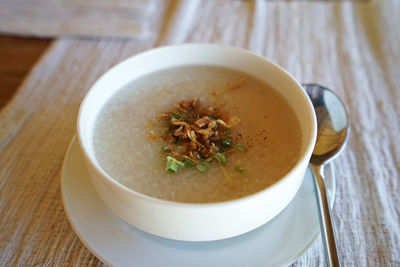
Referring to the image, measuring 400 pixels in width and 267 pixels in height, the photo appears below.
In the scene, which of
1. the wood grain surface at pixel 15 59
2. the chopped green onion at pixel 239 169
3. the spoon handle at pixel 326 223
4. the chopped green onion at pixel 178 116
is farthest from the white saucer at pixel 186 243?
the wood grain surface at pixel 15 59

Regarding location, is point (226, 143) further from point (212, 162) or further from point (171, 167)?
point (171, 167)

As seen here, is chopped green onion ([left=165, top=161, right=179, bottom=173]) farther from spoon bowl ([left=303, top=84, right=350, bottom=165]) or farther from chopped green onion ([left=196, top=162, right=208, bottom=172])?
spoon bowl ([left=303, top=84, right=350, bottom=165])

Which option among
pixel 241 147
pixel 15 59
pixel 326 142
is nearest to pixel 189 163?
pixel 241 147

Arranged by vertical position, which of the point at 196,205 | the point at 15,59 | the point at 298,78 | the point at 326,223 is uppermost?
the point at 196,205

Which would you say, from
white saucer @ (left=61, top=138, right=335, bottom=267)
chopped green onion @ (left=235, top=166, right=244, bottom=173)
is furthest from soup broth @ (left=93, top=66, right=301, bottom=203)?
white saucer @ (left=61, top=138, right=335, bottom=267)

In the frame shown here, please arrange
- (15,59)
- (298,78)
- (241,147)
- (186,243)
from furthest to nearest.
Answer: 1. (15,59)
2. (298,78)
3. (241,147)
4. (186,243)

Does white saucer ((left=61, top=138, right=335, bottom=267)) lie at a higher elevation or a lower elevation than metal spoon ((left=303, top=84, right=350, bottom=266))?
lower

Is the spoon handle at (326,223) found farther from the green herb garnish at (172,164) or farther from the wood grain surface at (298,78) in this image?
the green herb garnish at (172,164)
